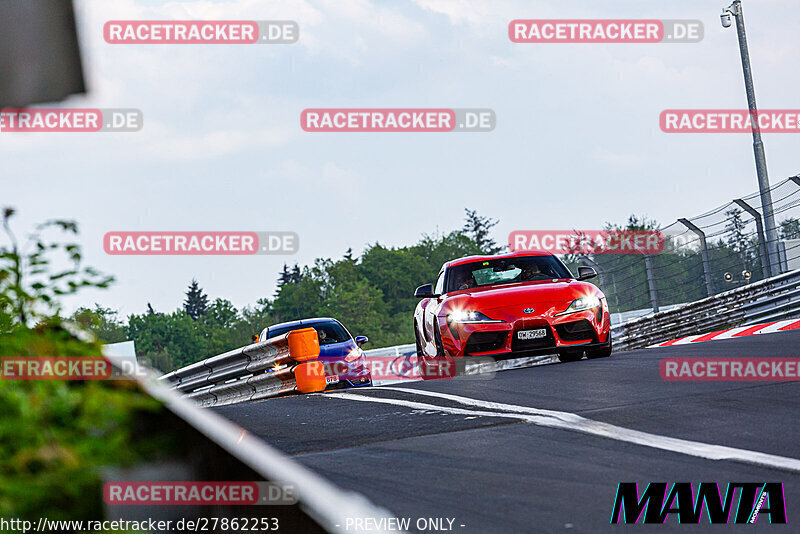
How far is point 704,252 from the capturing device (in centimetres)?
1633

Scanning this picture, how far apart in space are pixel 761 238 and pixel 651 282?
88.8 inches

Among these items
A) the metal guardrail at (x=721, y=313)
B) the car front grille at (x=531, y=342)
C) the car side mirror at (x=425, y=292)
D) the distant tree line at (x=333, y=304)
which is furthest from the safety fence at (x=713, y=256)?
the distant tree line at (x=333, y=304)

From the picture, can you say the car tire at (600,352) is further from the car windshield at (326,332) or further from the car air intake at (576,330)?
the car windshield at (326,332)

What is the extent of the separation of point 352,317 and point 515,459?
4631 inches

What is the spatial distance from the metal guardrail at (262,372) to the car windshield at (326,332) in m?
1.47

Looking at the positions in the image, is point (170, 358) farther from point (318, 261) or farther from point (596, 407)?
point (596, 407)

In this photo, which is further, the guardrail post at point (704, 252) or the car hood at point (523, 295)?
the guardrail post at point (704, 252)

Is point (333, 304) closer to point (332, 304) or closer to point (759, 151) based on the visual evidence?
point (332, 304)

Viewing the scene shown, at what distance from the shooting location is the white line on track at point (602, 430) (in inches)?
180

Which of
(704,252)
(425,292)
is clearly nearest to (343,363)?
(425,292)

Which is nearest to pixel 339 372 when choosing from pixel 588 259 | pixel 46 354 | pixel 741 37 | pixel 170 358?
pixel 588 259

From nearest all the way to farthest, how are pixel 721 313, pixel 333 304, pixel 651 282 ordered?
1. pixel 721 313
2. pixel 651 282
3. pixel 333 304

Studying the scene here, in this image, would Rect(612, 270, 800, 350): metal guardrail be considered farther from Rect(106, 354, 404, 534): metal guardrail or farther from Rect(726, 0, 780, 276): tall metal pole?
Rect(106, 354, 404, 534): metal guardrail

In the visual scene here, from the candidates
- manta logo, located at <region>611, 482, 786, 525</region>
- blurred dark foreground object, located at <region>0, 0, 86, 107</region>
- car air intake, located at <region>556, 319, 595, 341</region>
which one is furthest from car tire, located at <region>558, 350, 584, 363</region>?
manta logo, located at <region>611, 482, 786, 525</region>
